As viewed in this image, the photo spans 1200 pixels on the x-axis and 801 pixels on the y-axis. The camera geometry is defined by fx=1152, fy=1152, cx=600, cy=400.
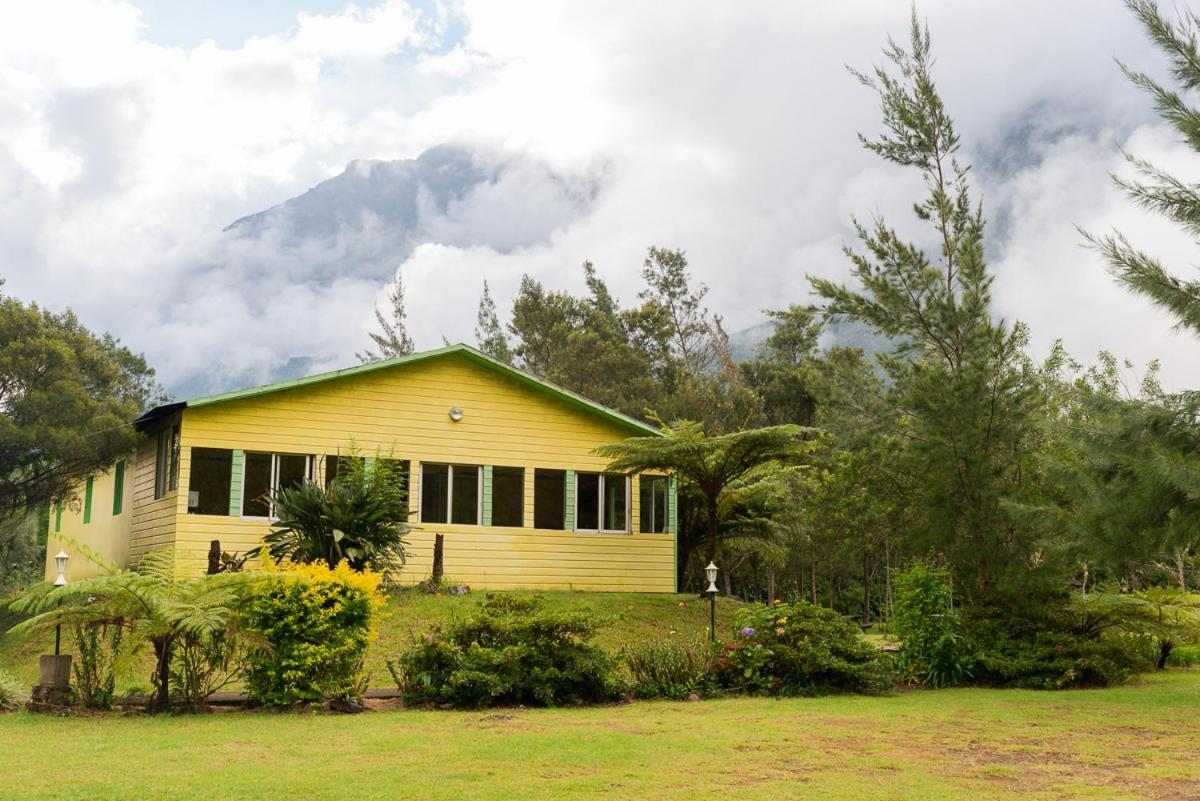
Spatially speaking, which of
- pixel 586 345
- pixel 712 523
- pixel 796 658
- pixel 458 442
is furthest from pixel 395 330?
pixel 796 658

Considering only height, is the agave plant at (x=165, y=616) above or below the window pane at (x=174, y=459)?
below

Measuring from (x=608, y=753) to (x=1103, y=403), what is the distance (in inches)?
303

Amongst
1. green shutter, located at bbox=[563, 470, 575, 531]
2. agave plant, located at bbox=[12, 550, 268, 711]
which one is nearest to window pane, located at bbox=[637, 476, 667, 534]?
green shutter, located at bbox=[563, 470, 575, 531]

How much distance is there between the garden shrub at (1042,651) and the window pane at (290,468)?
11319 millimetres

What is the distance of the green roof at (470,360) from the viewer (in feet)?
63.4

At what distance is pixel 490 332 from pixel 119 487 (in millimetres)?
27351

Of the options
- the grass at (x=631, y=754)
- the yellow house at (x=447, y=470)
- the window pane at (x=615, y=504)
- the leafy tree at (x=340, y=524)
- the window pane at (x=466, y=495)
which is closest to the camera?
the grass at (x=631, y=754)

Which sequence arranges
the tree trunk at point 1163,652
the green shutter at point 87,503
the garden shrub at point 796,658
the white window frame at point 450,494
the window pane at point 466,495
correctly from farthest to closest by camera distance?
1. the green shutter at point 87,503
2. the window pane at point 466,495
3. the white window frame at point 450,494
4. the tree trunk at point 1163,652
5. the garden shrub at point 796,658

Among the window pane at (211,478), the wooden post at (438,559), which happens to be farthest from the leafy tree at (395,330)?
the wooden post at (438,559)

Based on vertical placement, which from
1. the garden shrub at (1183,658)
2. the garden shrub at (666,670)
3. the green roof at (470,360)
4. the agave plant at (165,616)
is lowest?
the garden shrub at (1183,658)

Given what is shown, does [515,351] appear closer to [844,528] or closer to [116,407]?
[116,407]

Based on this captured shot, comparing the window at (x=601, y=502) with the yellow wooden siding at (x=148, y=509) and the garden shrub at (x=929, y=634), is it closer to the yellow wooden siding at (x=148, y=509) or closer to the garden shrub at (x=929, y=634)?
the yellow wooden siding at (x=148, y=509)

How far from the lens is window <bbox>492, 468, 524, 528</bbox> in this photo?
21.1 meters

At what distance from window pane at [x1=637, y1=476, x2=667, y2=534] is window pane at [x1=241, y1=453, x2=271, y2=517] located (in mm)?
6917
